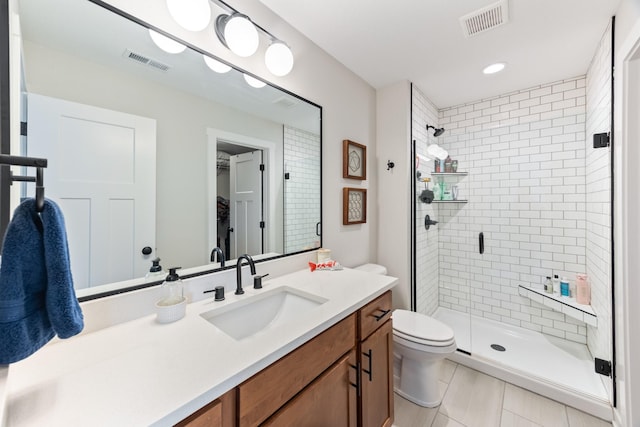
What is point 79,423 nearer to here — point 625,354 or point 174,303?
point 174,303

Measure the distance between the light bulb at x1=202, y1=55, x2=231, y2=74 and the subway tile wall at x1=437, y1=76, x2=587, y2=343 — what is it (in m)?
2.53

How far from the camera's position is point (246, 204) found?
141 cm

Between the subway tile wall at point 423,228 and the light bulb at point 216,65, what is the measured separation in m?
1.74

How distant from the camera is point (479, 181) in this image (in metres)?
2.78

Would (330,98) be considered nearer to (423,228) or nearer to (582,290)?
(423,228)

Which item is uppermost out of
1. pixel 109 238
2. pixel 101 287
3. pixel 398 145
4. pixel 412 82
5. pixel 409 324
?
pixel 412 82

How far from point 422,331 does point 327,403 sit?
1019mm

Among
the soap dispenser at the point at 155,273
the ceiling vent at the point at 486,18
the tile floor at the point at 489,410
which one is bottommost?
the tile floor at the point at 489,410

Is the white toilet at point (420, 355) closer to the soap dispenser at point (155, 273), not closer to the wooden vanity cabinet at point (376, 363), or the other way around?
the wooden vanity cabinet at point (376, 363)

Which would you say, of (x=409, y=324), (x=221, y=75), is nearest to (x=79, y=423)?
(x=221, y=75)

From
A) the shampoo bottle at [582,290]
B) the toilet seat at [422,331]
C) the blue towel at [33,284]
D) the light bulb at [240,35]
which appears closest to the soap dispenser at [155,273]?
the blue towel at [33,284]

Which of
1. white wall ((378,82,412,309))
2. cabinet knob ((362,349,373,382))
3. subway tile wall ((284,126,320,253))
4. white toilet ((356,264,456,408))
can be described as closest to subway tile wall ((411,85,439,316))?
white wall ((378,82,412,309))

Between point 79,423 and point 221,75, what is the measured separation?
4.46 feet

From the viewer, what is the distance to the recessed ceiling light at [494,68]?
2039 millimetres
